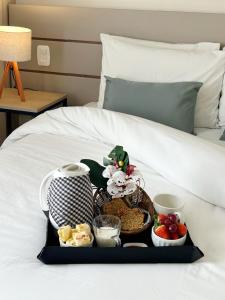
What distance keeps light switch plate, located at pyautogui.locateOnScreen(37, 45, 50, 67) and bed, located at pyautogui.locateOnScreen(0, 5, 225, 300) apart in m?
0.78

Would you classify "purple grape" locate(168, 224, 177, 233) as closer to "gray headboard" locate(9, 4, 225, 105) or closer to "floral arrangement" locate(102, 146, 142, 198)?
"floral arrangement" locate(102, 146, 142, 198)

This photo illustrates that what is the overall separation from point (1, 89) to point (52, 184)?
1541 millimetres

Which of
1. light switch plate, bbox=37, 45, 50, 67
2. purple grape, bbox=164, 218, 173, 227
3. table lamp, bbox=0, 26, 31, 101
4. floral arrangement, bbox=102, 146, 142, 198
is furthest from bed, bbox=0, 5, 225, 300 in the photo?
light switch plate, bbox=37, 45, 50, 67

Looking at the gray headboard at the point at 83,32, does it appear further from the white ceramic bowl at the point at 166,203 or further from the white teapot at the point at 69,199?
the white teapot at the point at 69,199

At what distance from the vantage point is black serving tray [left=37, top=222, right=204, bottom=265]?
101cm

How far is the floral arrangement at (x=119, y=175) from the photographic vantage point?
3.75 feet

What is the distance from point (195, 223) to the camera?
48.9 inches

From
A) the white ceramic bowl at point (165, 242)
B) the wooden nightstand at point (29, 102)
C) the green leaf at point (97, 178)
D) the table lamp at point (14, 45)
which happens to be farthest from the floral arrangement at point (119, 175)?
the table lamp at point (14, 45)

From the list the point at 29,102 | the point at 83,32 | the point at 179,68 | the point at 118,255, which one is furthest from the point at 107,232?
the point at 83,32

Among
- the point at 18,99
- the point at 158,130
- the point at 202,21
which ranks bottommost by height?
the point at 18,99

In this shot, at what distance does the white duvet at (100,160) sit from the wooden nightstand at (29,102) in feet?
1.17

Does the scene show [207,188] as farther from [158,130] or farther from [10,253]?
[10,253]

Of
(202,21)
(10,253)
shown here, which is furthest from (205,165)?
(202,21)

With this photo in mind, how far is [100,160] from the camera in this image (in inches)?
65.6
